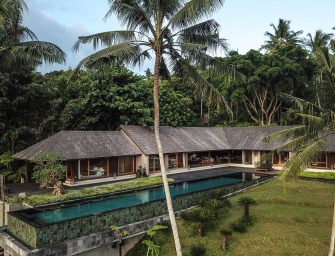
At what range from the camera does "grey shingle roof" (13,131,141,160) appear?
25250mm

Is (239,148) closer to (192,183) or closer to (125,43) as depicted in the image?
(192,183)

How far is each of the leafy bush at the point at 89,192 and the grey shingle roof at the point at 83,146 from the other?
143 inches

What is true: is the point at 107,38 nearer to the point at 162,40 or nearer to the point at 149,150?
the point at 162,40

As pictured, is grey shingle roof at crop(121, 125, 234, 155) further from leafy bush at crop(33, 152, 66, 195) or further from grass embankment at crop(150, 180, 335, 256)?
grass embankment at crop(150, 180, 335, 256)

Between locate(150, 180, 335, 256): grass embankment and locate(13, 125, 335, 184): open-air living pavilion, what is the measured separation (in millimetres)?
3511

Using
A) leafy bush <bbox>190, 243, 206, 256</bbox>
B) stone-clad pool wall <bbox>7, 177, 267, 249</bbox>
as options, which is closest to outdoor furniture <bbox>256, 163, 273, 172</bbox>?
stone-clad pool wall <bbox>7, 177, 267, 249</bbox>

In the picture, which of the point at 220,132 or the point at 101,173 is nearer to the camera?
the point at 101,173

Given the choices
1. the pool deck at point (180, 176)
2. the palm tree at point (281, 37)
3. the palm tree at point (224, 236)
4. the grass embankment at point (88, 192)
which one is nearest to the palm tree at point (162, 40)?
the palm tree at point (224, 236)

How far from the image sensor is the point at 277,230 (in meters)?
15.8

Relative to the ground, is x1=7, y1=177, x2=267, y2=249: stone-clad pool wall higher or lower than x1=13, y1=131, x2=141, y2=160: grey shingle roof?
lower

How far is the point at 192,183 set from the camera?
2569cm

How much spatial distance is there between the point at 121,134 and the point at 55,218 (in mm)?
15011

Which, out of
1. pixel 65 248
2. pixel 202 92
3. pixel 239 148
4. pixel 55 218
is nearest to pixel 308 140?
pixel 202 92

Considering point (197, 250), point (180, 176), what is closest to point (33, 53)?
point (197, 250)
